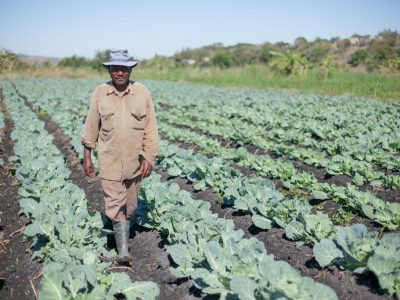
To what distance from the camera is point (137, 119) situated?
13.0ft

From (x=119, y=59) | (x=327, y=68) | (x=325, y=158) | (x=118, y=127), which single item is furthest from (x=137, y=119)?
(x=327, y=68)

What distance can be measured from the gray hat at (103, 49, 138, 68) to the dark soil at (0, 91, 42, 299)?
2.24m

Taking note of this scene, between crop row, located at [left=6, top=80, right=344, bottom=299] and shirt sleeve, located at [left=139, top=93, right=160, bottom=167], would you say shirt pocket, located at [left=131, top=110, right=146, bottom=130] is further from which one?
crop row, located at [left=6, top=80, right=344, bottom=299]

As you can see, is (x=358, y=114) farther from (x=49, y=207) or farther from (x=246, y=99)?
(x=49, y=207)

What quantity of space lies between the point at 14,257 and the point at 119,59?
2551 mm

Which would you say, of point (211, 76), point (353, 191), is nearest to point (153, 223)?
point (353, 191)

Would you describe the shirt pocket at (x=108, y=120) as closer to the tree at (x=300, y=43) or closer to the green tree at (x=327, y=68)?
the green tree at (x=327, y=68)

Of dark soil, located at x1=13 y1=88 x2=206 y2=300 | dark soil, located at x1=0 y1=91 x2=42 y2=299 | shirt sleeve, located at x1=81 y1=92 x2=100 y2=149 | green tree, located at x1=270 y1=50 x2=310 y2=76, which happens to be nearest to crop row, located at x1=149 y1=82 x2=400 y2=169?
dark soil, located at x1=13 y1=88 x2=206 y2=300

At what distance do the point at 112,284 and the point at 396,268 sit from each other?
7.49 ft

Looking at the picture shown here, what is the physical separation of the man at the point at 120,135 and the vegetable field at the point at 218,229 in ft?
1.37

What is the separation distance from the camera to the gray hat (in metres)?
3.66

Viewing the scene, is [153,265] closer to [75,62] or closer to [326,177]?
[326,177]

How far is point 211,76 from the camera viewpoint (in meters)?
31.9

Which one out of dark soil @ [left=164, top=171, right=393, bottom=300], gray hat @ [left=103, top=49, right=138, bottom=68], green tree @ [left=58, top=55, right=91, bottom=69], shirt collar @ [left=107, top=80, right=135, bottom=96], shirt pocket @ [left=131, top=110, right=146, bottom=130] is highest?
green tree @ [left=58, top=55, right=91, bottom=69]
